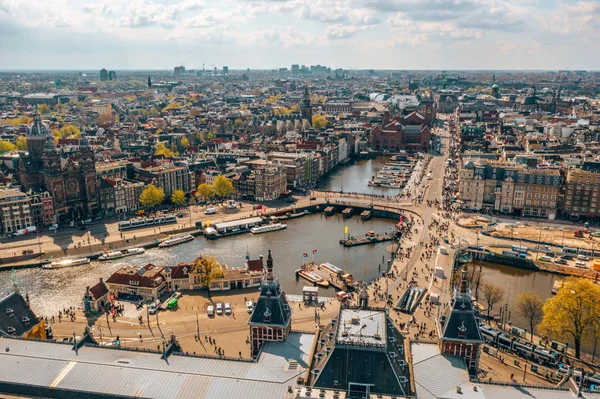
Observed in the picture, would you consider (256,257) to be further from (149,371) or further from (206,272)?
(149,371)

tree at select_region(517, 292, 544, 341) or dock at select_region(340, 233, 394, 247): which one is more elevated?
tree at select_region(517, 292, 544, 341)

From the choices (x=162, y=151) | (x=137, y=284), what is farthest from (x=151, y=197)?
(x=162, y=151)

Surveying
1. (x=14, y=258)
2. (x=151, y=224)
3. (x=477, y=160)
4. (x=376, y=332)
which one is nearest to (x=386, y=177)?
(x=477, y=160)

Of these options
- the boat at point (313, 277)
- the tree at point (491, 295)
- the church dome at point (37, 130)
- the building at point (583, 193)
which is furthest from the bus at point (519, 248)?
the church dome at point (37, 130)

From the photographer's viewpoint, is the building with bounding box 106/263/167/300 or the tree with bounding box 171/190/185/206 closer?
the building with bounding box 106/263/167/300

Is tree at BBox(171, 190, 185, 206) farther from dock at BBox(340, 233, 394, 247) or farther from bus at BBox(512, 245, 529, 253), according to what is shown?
bus at BBox(512, 245, 529, 253)

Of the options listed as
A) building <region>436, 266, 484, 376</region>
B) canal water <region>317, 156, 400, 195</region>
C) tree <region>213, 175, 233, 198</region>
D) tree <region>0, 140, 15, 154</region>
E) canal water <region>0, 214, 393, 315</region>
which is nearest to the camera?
building <region>436, 266, 484, 376</region>

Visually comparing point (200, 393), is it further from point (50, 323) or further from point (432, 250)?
point (432, 250)

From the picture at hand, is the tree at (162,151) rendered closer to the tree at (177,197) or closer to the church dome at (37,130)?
the tree at (177,197)

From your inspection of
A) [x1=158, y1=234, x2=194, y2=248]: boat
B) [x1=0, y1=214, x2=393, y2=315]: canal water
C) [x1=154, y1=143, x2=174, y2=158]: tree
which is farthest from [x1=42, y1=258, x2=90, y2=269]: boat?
[x1=154, y1=143, x2=174, y2=158]: tree
